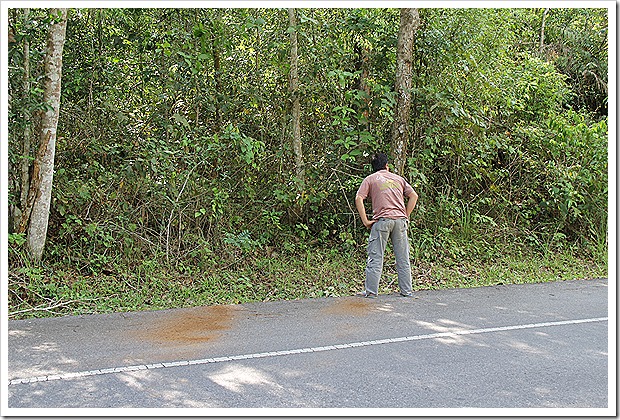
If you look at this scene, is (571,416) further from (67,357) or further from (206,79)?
(206,79)

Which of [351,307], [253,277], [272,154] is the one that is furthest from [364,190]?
[272,154]

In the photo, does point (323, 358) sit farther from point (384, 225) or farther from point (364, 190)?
point (364, 190)

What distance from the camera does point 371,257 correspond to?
881 centimetres

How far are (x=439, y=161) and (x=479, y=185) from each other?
92 cm

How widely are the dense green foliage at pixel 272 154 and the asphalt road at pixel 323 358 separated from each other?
55.4 inches

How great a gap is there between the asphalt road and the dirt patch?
0.04 ft

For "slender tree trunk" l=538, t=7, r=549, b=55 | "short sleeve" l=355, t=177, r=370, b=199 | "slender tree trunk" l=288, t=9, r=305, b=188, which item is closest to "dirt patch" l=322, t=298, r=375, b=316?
"short sleeve" l=355, t=177, r=370, b=199

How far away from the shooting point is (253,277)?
31.2ft

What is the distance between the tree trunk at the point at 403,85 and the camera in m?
10.5

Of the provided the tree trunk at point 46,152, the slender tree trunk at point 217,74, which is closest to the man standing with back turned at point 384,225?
the slender tree trunk at point 217,74

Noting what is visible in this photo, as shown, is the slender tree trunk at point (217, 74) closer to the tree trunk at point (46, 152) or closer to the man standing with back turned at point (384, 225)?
the tree trunk at point (46, 152)

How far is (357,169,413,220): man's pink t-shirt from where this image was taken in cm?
882

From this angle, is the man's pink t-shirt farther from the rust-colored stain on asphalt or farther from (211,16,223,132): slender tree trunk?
(211,16,223,132): slender tree trunk

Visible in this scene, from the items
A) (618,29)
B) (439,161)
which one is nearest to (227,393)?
(618,29)
